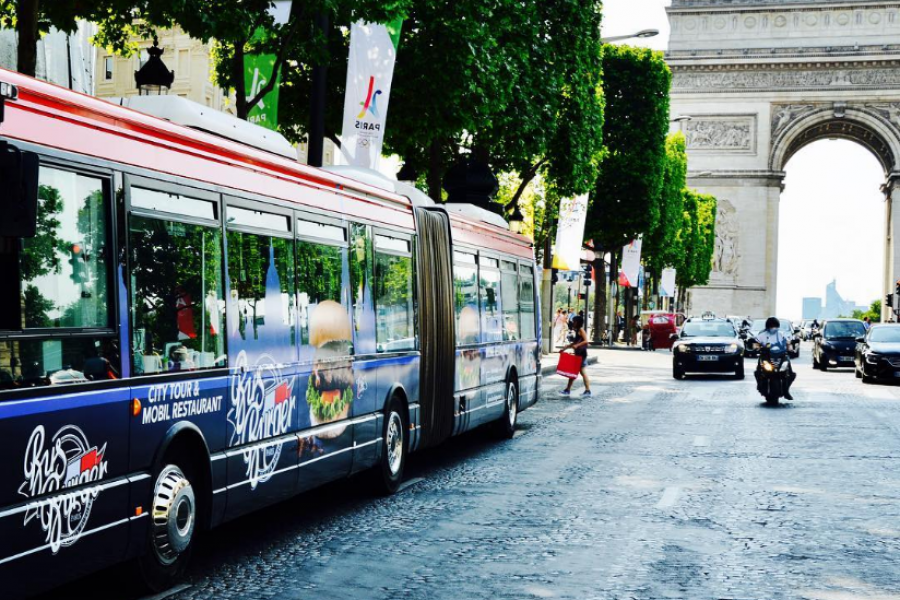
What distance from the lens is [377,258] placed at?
11.4 metres

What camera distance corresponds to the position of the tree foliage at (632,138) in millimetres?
49406

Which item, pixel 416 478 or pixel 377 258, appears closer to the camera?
pixel 377 258

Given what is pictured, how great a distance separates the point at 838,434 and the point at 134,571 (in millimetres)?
12503

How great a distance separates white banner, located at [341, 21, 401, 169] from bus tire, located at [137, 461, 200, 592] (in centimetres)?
1010

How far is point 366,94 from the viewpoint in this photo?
1733 cm

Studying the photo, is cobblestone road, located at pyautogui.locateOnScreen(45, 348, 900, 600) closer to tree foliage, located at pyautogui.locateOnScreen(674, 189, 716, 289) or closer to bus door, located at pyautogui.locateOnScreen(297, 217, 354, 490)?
bus door, located at pyautogui.locateOnScreen(297, 217, 354, 490)

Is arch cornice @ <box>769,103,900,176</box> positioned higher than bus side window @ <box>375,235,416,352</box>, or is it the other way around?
arch cornice @ <box>769,103,900,176</box>

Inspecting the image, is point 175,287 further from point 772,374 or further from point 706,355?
point 706,355

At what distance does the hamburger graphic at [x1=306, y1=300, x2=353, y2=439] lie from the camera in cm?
958

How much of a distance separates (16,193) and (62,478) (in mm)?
1443

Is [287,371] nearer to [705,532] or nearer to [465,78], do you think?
[705,532]

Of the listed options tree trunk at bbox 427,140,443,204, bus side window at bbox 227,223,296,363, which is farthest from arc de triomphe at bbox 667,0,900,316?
bus side window at bbox 227,223,296,363

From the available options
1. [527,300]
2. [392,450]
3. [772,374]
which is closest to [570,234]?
[772,374]

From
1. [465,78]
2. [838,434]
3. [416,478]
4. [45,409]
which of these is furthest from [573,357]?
[45,409]
